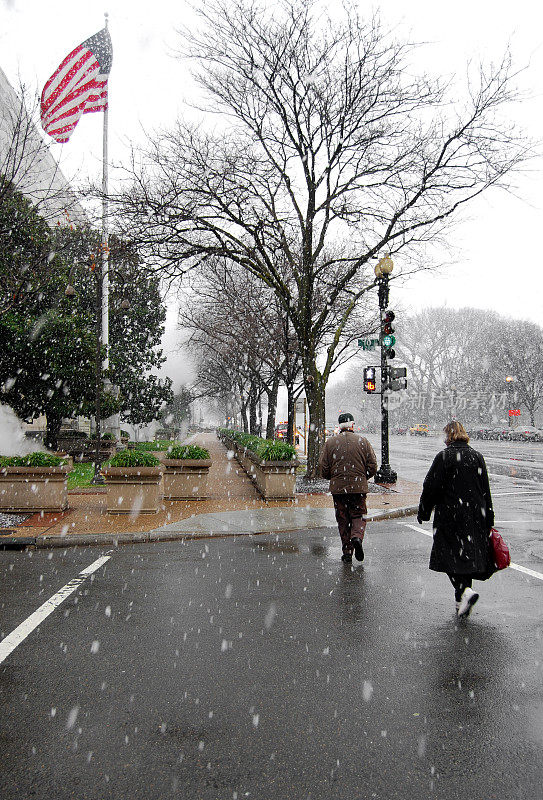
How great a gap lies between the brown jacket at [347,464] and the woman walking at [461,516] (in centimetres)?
215

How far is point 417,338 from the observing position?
66375 millimetres

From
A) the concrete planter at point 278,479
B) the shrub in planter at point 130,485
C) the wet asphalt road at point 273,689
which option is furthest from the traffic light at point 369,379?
the wet asphalt road at point 273,689

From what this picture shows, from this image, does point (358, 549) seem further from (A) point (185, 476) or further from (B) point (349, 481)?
(A) point (185, 476)

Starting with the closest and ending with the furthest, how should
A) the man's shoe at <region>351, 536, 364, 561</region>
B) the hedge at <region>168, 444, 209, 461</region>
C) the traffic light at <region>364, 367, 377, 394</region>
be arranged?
the man's shoe at <region>351, 536, 364, 561</region>
the hedge at <region>168, 444, 209, 461</region>
the traffic light at <region>364, 367, 377, 394</region>

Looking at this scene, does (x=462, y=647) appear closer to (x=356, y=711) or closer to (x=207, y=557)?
(x=356, y=711)

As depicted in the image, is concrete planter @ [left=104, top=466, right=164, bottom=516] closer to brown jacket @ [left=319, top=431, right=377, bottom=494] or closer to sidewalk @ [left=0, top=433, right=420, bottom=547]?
sidewalk @ [left=0, top=433, right=420, bottom=547]

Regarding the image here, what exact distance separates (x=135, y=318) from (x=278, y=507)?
2535 cm

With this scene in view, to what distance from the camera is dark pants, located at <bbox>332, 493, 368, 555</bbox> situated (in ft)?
25.5

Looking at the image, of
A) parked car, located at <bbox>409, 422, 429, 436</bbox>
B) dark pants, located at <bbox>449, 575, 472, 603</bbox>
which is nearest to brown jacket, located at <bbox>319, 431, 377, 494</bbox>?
dark pants, located at <bbox>449, 575, 472, 603</bbox>

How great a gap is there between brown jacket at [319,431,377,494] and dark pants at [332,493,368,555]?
107 millimetres

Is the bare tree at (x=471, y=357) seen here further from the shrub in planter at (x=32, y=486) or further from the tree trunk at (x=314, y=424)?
the shrub in planter at (x=32, y=486)

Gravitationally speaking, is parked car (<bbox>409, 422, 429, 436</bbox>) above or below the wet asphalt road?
above

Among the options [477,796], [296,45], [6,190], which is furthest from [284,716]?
[296,45]

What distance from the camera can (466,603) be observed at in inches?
213
